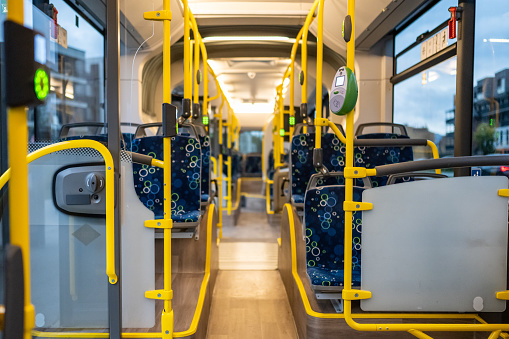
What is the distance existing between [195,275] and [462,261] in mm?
1938

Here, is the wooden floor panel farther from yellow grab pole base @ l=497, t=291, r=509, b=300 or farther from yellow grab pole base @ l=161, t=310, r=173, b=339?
yellow grab pole base @ l=497, t=291, r=509, b=300

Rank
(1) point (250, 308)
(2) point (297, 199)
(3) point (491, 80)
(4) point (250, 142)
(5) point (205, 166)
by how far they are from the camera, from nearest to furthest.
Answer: (3) point (491, 80), (1) point (250, 308), (2) point (297, 199), (5) point (205, 166), (4) point (250, 142)

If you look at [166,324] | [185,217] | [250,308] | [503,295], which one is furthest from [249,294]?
[503,295]

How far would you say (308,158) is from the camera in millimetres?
3318

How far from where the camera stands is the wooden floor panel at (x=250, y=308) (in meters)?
2.51

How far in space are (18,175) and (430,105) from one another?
4191 mm

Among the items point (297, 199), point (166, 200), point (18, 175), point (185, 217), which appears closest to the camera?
point (18, 175)

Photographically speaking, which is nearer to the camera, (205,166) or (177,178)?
(177,178)

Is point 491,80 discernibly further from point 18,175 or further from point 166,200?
point 18,175

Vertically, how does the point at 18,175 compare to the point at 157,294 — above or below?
above

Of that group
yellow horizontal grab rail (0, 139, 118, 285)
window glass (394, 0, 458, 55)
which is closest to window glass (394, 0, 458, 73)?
window glass (394, 0, 458, 55)

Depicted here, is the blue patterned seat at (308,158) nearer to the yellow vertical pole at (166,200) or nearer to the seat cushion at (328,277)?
the seat cushion at (328,277)

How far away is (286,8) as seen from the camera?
459 centimetres

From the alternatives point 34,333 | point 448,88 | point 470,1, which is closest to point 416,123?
point 448,88
